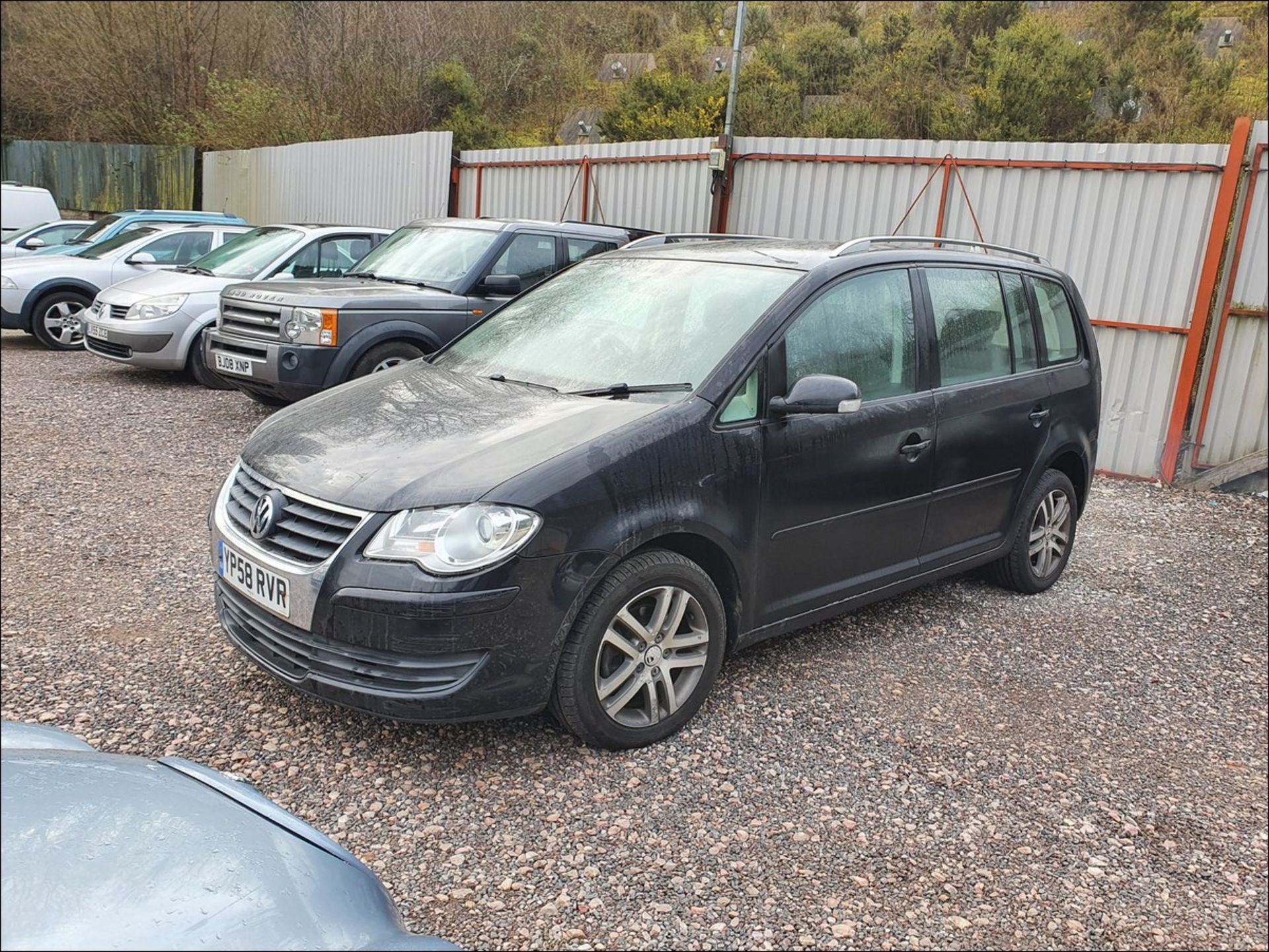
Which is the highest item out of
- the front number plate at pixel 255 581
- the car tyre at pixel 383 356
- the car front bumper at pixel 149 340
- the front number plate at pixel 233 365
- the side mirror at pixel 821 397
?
the side mirror at pixel 821 397

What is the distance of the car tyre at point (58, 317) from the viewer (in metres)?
12.0

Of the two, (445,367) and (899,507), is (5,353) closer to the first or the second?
(445,367)

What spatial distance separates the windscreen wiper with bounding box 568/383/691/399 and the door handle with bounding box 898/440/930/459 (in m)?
1.10

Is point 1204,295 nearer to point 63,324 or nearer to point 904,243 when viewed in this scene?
point 904,243

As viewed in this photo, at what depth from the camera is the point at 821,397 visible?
3.80m

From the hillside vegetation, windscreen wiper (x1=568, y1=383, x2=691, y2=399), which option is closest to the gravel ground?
windscreen wiper (x1=568, y1=383, x2=691, y2=399)

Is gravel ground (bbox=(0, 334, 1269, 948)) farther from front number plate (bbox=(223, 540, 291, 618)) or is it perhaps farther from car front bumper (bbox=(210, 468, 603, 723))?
front number plate (bbox=(223, 540, 291, 618))

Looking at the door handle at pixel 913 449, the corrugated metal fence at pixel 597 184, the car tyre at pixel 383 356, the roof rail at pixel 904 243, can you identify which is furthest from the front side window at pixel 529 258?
the door handle at pixel 913 449

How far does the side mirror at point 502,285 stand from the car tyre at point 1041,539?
422 centimetres

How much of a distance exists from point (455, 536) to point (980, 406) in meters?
2.72

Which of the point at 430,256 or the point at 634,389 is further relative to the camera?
the point at 430,256

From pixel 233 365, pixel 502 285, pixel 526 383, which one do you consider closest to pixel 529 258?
pixel 502 285

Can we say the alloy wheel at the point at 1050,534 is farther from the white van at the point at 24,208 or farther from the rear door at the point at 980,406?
the white van at the point at 24,208

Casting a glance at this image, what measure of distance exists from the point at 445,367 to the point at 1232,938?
347 cm
